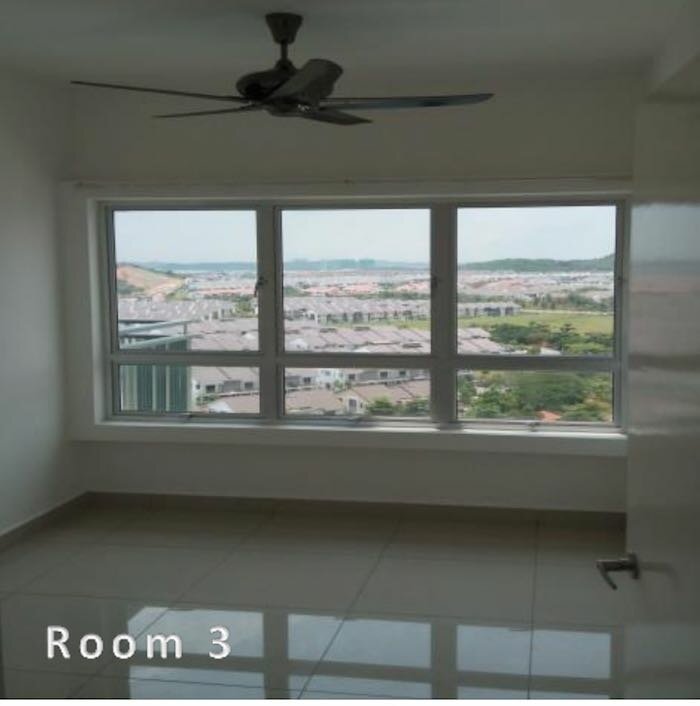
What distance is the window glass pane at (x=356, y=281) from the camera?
5020 millimetres

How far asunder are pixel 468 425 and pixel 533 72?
6.47 ft

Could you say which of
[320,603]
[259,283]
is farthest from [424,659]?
[259,283]

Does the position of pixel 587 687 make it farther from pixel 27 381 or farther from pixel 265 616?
pixel 27 381

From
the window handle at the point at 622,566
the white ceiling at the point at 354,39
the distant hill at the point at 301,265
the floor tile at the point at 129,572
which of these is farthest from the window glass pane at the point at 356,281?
the window handle at the point at 622,566

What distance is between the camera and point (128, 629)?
3496 millimetres

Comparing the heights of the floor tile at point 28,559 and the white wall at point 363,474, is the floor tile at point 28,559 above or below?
below

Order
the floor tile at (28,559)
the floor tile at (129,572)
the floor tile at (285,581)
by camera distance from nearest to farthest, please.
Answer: the floor tile at (285,581) < the floor tile at (129,572) < the floor tile at (28,559)

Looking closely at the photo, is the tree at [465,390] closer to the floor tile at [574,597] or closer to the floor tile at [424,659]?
the floor tile at [574,597]

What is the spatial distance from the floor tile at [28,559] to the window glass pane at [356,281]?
1.72 meters

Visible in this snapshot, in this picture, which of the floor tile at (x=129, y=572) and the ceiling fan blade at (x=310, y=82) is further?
the floor tile at (x=129, y=572)

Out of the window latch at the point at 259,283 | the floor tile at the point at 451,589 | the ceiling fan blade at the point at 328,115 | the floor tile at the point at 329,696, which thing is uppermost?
the ceiling fan blade at the point at 328,115

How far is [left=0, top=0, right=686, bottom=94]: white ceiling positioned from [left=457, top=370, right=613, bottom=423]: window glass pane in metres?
1.65

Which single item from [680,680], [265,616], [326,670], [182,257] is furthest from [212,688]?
[182,257]

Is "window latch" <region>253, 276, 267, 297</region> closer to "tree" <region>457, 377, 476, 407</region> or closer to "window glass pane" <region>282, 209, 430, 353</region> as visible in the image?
"window glass pane" <region>282, 209, 430, 353</region>
